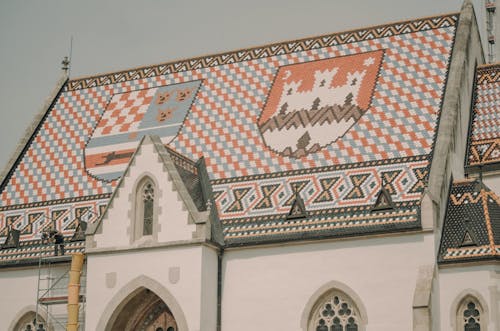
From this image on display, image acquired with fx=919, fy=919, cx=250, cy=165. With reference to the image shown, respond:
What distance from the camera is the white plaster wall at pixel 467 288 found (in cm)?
2367

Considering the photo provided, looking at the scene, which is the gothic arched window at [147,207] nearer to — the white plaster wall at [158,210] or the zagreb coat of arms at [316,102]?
the white plaster wall at [158,210]

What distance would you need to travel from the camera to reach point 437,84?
29047 mm

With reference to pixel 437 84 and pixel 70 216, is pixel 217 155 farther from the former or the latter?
pixel 437 84

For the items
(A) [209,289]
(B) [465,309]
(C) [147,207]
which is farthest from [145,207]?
(B) [465,309]

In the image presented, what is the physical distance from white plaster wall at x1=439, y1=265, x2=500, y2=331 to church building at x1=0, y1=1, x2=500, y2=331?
0.04 metres

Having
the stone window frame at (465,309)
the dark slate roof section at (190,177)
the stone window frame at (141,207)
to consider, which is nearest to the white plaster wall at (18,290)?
the stone window frame at (141,207)

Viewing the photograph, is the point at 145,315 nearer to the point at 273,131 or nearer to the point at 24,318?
the point at 24,318

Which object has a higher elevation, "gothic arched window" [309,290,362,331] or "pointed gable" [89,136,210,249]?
"pointed gable" [89,136,210,249]

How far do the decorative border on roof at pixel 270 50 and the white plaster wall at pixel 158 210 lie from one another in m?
7.53

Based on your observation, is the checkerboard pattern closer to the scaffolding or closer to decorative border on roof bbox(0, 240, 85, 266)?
decorative border on roof bbox(0, 240, 85, 266)

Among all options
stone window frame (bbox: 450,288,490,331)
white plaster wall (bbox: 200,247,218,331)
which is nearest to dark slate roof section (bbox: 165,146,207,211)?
white plaster wall (bbox: 200,247,218,331)

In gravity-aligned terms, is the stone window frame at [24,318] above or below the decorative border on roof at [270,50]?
below

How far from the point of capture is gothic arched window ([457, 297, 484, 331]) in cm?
2391

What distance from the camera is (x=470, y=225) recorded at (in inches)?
987
